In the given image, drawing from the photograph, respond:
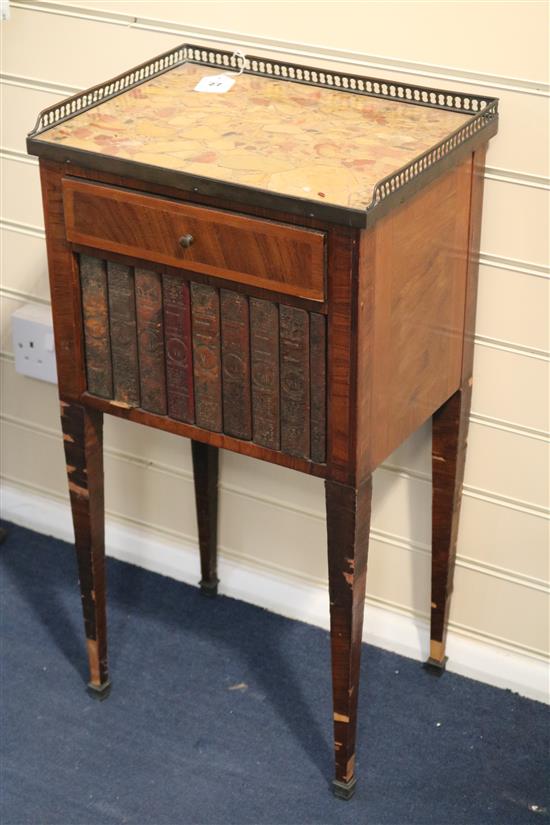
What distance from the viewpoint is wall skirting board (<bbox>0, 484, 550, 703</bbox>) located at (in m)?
2.05

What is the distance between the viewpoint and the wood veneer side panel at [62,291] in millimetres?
1602

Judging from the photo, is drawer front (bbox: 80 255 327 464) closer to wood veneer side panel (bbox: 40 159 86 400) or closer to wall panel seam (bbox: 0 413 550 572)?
wood veneer side panel (bbox: 40 159 86 400)

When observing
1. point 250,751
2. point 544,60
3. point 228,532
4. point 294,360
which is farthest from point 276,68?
point 250,751

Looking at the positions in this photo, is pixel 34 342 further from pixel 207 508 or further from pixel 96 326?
pixel 96 326

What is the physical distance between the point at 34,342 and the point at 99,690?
2.00ft

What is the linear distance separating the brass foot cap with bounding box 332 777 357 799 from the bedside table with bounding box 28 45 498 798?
0.15ft

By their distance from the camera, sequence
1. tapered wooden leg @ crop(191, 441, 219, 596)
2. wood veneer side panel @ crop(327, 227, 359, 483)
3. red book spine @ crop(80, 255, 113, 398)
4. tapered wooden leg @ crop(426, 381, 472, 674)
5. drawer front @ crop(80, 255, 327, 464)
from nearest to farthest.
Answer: wood veneer side panel @ crop(327, 227, 359, 483), drawer front @ crop(80, 255, 327, 464), red book spine @ crop(80, 255, 113, 398), tapered wooden leg @ crop(426, 381, 472, 674), tapered wooden leg @ crop(191, 441, 219, 596)

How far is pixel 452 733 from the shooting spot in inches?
77.0

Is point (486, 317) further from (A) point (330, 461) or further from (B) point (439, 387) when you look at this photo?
(A) point (330, 461)

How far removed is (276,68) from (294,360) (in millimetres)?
489

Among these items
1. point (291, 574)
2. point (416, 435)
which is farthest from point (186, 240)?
point (291, 574)

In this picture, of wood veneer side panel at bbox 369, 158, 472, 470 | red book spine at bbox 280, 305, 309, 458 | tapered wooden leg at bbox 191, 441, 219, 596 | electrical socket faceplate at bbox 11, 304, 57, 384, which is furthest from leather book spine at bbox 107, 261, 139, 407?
electrical socket faceplate at bbox 11, 304, 57, 384

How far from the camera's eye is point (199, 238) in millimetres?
1518

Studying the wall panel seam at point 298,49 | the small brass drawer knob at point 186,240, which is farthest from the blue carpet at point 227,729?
the wall panel seam at point 298,49
